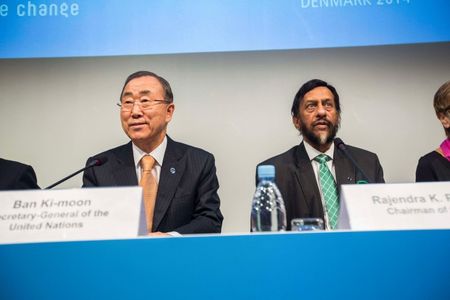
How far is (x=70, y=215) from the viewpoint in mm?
1394

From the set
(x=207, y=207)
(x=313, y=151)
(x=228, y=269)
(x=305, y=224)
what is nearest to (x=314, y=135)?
(x=313, y=151)

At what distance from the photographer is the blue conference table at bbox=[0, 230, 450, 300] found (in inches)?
51.9

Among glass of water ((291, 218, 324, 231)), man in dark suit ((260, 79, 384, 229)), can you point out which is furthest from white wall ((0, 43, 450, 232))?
glass of water ((291, 218, 324, 231))

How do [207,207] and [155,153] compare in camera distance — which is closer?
[207,207]

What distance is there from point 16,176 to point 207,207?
39.8 inches

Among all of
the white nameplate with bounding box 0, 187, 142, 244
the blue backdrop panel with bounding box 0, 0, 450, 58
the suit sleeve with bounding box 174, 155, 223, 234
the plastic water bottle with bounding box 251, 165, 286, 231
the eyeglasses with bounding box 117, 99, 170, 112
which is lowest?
the white nameplate with bounding box 0, 187, 142, 244

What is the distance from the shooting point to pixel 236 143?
321 centimetres

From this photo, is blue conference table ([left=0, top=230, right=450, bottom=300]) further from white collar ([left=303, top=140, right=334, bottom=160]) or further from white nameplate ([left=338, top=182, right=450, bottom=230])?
white collar ([left=303, top=140, right=334, bottom=160])

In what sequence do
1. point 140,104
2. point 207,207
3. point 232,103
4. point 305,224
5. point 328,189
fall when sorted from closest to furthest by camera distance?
point 305,224, point 207,207, point 328,189, point 140,104, point 232,103

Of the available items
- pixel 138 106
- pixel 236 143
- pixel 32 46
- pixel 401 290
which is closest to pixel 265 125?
pixel 236 143

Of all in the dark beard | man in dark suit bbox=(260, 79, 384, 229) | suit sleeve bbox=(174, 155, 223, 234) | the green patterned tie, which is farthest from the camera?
the dark beard

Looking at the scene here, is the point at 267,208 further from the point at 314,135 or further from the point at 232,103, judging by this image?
the point at 232,103

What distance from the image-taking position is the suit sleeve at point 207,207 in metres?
2.56

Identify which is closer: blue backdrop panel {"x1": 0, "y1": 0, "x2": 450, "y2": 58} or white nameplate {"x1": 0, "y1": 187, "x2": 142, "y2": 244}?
white nameplate {"x1": 0, "y1": 187, "x2": 142, "y2": 244}
